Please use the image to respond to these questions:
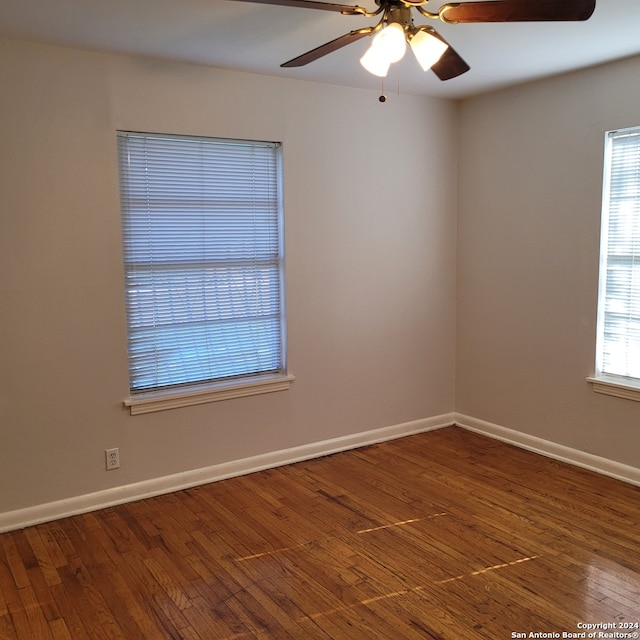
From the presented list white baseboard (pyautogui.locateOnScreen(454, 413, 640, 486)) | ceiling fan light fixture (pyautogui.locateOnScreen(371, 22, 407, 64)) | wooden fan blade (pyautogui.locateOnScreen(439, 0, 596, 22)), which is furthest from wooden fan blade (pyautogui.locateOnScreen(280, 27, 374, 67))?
white baseboard (pyautogui.locateOnScreen(454, 413, 640, 486))

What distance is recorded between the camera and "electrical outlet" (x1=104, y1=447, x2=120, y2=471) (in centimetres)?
351

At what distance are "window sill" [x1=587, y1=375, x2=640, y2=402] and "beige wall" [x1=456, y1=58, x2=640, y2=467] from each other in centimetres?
6

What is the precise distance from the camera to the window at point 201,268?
3566 mm

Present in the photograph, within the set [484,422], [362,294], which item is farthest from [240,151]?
[484,422]

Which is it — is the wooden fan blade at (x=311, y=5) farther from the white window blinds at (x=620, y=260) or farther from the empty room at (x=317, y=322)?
the white window blinds at (x=620, y=260)

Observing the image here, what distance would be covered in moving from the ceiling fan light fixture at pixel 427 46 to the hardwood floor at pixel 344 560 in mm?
2101

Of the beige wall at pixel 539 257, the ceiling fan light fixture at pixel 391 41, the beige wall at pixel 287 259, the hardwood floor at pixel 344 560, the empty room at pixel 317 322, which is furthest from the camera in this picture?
the beige wall at pixel 539 257

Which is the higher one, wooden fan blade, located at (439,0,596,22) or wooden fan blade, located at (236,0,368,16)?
wooden fan blade, located at (236,0,368,16)

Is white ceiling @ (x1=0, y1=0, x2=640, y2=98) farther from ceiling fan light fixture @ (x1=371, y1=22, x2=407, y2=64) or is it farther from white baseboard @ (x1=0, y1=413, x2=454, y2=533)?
white baseboard @ (x1=0, y1=413, x2=454, y2=533)

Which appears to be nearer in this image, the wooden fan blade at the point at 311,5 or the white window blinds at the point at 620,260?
the wooden fan blade at the point at 311,5

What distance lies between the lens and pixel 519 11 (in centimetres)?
202

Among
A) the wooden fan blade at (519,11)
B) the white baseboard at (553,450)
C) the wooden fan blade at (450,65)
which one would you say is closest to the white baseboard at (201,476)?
the white baseboard at (553,450)

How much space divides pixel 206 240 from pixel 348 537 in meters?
1.87

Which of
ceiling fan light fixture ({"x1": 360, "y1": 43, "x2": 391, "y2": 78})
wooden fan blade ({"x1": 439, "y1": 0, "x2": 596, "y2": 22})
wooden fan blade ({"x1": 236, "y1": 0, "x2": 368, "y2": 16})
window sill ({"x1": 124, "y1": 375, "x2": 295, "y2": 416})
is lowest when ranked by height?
window sill ({"x1": 124, "y1": 375, "x2": 295, "y2": 416})
